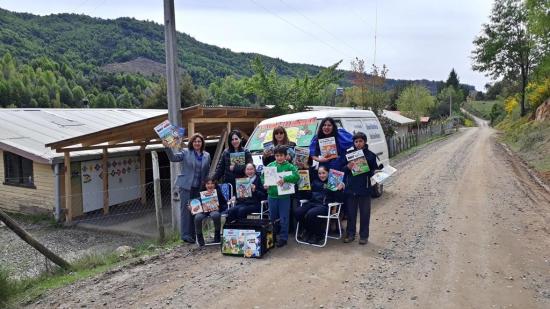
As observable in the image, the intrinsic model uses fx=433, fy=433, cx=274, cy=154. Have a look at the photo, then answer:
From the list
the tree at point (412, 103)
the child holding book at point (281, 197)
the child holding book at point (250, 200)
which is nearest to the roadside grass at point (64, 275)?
the child holding book at point (250, 200)

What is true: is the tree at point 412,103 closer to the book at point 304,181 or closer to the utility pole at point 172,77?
the utility pole at point 172,77

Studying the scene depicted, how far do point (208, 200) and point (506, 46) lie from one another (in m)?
50.6

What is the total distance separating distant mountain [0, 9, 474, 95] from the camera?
51438 mm

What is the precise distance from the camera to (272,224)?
6.50 meters

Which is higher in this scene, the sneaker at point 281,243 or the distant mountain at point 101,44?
the distant mountain at point 101,44

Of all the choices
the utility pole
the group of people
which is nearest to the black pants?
the group of people

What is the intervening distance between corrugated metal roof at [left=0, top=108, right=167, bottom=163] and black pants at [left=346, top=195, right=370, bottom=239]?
10.7 meters

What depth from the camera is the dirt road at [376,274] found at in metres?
4.73

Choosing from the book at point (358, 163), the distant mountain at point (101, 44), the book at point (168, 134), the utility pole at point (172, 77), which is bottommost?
the book at point (358, 163)

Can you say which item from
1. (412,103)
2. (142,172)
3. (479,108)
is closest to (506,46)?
(412,103)

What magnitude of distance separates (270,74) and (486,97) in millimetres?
132027

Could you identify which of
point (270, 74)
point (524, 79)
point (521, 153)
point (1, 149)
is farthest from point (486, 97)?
point (1, 149)

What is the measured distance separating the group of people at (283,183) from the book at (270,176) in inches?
2.4

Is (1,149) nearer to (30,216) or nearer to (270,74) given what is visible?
(30,216)
